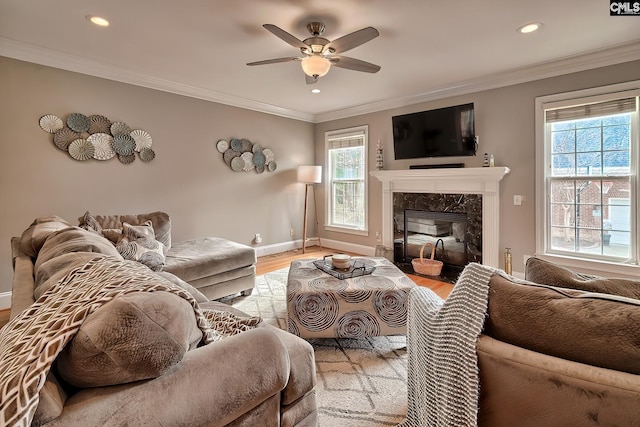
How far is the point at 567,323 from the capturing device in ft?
2.65

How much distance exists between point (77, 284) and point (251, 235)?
413 centimetres

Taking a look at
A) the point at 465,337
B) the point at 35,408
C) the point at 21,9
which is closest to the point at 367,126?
the point at 21,9

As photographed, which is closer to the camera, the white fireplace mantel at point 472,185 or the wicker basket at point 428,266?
the white fireplace mantel at point 472,185

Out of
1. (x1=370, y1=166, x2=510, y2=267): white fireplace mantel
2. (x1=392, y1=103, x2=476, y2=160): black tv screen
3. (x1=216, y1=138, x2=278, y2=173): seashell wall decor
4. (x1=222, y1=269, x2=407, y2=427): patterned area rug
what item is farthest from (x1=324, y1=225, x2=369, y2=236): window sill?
(x1=222, y1=269, x2=407, y2=427): patterned area rug

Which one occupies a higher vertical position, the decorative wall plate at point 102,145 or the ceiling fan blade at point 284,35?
the ceiling fan blade at point 284,35

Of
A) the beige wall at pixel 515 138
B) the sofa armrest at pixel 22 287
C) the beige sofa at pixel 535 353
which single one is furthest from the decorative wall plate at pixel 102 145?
the beige wall at pixel 515 138

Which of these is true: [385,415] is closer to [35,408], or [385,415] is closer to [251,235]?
[35,408]

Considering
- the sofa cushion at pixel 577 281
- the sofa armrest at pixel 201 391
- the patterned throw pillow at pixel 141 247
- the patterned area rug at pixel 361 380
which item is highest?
the sofa cushion at pixel 577 281

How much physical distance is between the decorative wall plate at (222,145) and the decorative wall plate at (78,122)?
1.58m

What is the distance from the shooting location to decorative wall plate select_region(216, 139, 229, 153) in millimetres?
4551

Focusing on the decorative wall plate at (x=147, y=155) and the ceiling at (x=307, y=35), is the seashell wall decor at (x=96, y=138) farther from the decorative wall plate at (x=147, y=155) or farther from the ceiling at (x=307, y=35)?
the ceiling at (x=307, y=35)

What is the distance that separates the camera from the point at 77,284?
3.14ft

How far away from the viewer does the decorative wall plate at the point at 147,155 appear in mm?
3793

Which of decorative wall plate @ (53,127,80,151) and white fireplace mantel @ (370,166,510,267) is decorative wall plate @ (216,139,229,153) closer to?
Result: decorative wall plate @ (53,127,80,151)
